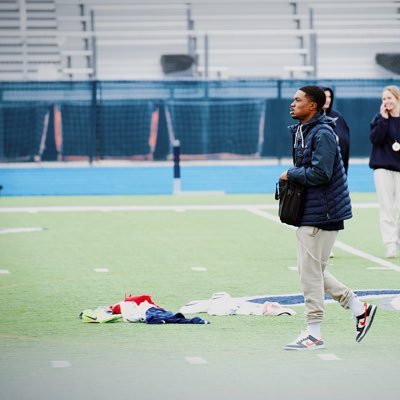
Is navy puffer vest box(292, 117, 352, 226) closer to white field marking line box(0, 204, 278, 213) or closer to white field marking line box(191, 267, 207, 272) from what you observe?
white field marking line box(191, 267, 207, 272)

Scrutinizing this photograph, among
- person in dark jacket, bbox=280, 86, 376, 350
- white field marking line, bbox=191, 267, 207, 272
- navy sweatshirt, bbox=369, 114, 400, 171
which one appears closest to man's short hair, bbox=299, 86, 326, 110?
person in dark jacket, bbox=280, 86, 376, 350

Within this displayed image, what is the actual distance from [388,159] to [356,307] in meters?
5.52

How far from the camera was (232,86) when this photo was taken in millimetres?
28422

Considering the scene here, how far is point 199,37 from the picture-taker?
3497 cm

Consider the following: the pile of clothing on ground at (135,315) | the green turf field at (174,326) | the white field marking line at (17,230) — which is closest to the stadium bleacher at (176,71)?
the green turf field at (174,326)

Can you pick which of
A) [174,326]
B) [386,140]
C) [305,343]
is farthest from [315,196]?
[386,140]

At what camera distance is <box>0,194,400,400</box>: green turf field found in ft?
24.3

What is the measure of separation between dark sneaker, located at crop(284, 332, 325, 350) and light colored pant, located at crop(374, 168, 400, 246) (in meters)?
5.71

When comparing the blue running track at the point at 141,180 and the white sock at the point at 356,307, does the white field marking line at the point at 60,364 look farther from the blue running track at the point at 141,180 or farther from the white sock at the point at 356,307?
the blue running track at the point at 141,180

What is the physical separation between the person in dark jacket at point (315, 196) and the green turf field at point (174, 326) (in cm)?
31

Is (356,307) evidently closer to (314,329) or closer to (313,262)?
(314,329)

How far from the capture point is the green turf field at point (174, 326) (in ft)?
24.3

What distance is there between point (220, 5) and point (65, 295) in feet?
84.0

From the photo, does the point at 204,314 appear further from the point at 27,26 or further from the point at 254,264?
the point at 27,26
